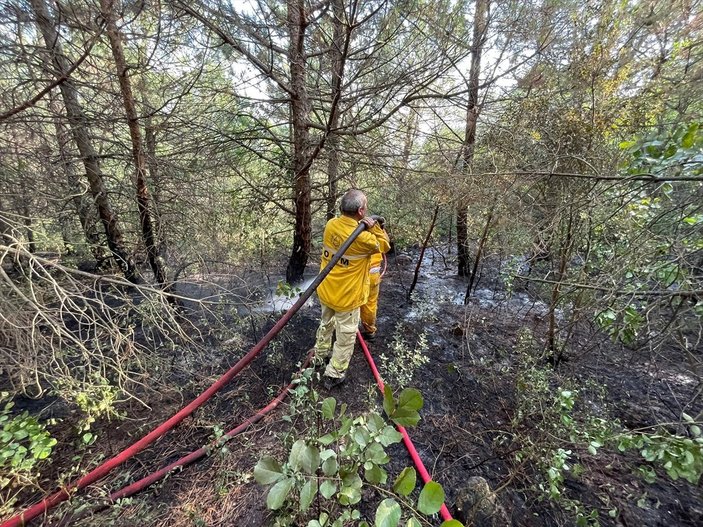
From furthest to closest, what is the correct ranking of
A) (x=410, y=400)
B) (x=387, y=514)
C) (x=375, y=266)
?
1. (x=375, y=266)
2. (x=410, y=400)
3. (x=387, y=514)

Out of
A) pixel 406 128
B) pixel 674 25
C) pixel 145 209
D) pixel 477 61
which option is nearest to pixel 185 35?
pixel 145 209

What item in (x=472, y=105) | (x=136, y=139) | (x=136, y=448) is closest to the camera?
(x=136, y=448)

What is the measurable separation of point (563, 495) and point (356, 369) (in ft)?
6.90

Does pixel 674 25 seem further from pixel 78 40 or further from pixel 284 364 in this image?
pixel 78 40

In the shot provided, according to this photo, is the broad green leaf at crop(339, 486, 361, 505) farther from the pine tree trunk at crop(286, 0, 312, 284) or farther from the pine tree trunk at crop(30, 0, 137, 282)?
the pine tree trunk at crop(286, 0, 312, 284)

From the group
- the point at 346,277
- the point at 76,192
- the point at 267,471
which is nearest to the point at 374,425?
the point at 267,471

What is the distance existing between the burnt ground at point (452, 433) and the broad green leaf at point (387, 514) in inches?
38.2

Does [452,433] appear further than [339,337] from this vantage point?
No

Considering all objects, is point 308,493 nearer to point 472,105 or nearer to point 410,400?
point 410,400

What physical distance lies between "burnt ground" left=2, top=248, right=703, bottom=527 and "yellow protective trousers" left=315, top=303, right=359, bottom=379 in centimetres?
26

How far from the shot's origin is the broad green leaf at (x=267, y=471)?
3.37ft

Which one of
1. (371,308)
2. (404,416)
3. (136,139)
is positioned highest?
(136,139)

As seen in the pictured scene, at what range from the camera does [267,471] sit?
1047 millimetres

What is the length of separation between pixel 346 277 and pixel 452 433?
1.77 m
